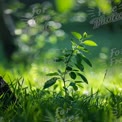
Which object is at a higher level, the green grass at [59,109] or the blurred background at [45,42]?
the blurred background at [45,42]

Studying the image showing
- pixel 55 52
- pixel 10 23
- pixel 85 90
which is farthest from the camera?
pixel 10 23

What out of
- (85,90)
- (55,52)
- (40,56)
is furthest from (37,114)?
(40,56)

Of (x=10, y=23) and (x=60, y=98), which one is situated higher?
(x=10, y=23)

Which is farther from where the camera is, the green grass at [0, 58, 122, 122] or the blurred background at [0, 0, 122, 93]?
the blurred background at [0, 0, 122, 93]

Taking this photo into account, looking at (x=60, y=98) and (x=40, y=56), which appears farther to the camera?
(x=40, y=56)

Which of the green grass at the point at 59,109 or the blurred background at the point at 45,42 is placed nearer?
the green grass at the point at 59,109

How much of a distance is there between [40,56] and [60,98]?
10.3 ft

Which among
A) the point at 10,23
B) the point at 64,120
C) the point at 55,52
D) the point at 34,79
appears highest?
the point at 10,23

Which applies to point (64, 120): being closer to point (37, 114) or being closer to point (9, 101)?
point (37, 114)

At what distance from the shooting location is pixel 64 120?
211cm

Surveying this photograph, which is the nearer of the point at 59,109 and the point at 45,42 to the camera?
the point at 59,109

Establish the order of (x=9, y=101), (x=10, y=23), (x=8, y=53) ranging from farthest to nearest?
(x=8, y=53)
(x=10, y=23)
(x=9, y=101)

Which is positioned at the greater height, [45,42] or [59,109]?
[45,42]

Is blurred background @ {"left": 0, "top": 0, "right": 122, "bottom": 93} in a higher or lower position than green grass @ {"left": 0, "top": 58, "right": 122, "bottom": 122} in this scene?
higher
